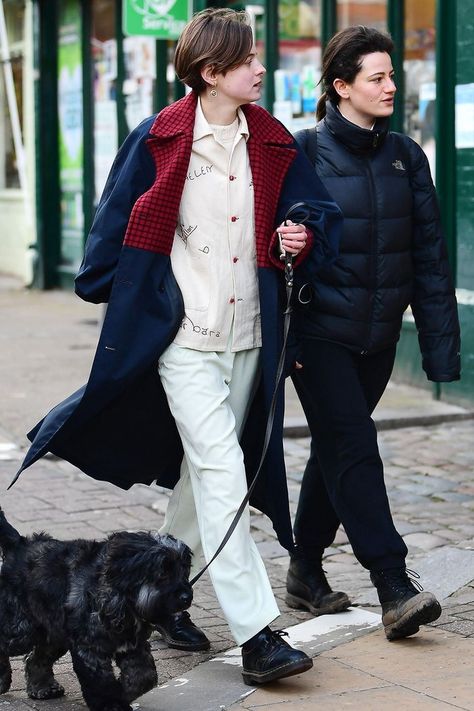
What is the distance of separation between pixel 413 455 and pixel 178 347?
145 inches

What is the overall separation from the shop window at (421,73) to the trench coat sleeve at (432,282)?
4.86m

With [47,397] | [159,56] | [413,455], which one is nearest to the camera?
[413,455]

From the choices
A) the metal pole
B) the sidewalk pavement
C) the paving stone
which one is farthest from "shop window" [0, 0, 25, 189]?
the paving stone

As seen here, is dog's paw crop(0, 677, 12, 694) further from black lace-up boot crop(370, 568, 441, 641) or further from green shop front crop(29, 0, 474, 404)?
green shop front crop(29, 0, 474, 404)

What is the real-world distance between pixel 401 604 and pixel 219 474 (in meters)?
0.79

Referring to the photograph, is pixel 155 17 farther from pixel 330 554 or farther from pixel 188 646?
pixel 188 646

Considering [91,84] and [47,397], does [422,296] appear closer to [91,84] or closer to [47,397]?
[47,397]

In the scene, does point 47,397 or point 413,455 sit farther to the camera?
point 47,397

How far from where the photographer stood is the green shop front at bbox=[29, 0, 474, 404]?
8.91 m

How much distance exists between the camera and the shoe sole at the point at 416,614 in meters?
4.36

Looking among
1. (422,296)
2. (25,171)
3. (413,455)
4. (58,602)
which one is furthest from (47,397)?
(25,171)

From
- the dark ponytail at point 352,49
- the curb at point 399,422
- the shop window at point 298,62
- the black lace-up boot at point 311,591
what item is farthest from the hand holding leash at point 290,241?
the shop window at point 298,62

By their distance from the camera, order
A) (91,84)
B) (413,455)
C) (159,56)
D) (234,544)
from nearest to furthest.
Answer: (234,544) < (413,455) < (159,56) < (91,84)

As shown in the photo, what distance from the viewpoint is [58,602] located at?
12.6 ft
